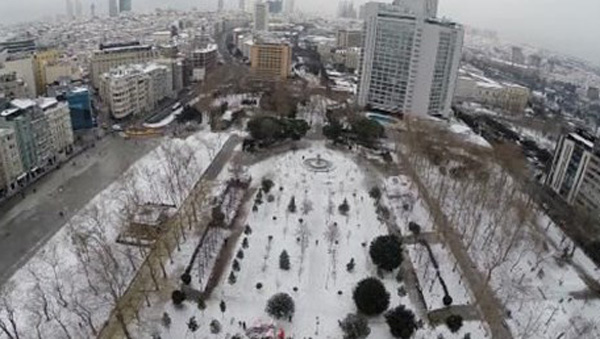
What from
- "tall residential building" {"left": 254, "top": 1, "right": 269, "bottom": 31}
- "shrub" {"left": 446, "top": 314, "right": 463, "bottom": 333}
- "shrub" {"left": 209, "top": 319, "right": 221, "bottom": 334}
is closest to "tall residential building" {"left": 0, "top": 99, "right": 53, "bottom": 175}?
"shrub" {"left": 209, "top": 319, "right": 221, "bottom": 334}

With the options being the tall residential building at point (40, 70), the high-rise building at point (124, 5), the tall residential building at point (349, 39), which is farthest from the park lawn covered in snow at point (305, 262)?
the high-rise building at point (124, 5)

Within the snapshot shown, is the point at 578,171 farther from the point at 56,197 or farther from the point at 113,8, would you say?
the point at 113,8

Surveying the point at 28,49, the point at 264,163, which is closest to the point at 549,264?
the point at 264,163

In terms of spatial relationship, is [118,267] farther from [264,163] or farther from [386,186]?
[386,186]

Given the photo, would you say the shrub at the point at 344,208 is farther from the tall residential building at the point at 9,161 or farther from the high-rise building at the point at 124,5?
the high-rise building at the point at 124,5

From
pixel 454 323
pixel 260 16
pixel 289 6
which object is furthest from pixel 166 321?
pixel 289 6

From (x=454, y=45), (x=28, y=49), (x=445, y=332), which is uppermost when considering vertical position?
(x=454, y=45)
